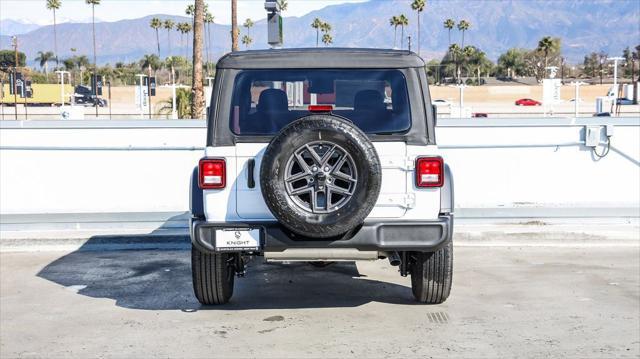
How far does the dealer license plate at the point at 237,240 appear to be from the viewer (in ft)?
21.6

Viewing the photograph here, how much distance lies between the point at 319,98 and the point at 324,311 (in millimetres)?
1825

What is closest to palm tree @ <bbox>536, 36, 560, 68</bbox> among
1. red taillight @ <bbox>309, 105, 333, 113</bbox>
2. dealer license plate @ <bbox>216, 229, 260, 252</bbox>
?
red taillight @ <bbox>309, 105, 333, 113</bbox>

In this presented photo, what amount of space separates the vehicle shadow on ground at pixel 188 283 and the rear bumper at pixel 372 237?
1.14 metres

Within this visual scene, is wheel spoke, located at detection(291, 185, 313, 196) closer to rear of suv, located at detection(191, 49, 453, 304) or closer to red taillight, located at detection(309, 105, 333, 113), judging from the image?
rear of suv, located at detection(191, 49, 453, 304)

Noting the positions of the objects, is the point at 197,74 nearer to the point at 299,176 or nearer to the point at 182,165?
the point at 182,165

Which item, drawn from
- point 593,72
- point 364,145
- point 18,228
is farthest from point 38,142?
point 593,72

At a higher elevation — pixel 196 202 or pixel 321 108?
pixel 321 108

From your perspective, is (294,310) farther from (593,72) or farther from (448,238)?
(593,72)

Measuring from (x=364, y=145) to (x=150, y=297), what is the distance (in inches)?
114

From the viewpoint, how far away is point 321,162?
623 centimetres

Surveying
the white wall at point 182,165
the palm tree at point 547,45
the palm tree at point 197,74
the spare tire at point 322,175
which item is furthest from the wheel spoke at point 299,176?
the palm tree at point 547,45

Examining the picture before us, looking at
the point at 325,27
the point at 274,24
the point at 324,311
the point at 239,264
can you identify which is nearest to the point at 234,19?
the point at 274,24

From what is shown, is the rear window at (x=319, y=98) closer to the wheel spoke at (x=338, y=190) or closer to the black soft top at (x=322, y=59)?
the black soft top at (x=322, y=59)

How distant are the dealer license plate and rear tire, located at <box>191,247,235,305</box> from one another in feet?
1.80
